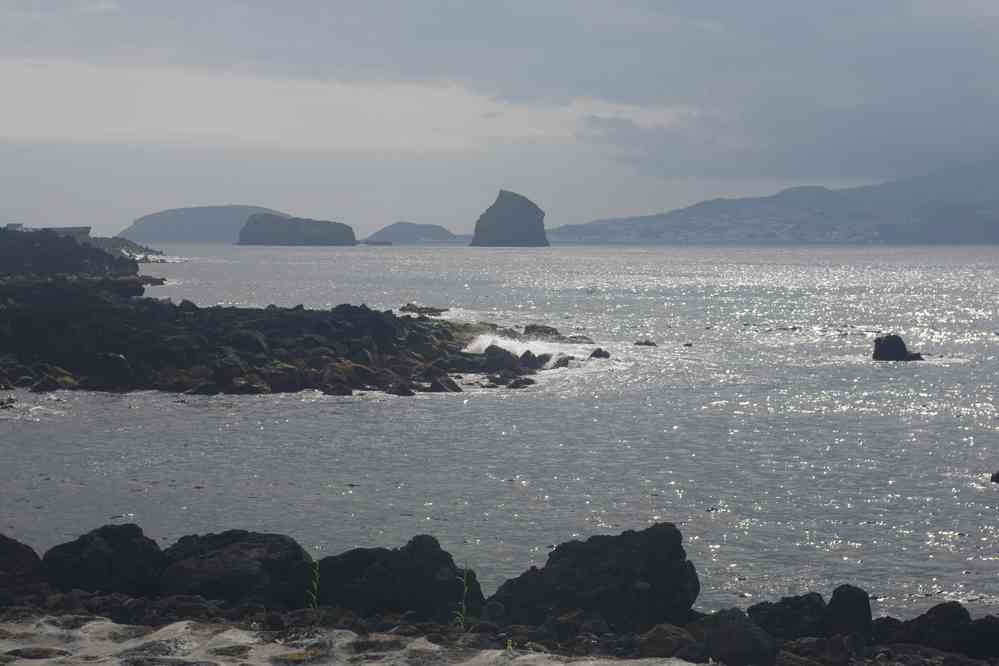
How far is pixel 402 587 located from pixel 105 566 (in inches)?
228

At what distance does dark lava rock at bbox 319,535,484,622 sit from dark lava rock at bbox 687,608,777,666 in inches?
190

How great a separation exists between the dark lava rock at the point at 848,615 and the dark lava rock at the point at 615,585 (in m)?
2.53

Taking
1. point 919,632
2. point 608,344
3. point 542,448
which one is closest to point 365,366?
point 542,448

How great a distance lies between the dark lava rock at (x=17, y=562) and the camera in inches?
862

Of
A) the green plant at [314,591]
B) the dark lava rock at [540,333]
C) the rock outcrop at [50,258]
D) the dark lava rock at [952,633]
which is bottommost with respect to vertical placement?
the dark lava rock at [952,633]

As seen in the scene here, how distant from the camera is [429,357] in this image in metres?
67.8

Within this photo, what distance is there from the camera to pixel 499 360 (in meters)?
66.4

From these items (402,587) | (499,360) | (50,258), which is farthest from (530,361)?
(50,258)

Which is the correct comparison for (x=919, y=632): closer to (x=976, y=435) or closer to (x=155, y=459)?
(x=155, y=459)

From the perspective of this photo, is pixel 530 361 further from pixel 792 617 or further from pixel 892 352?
pixel 792 617

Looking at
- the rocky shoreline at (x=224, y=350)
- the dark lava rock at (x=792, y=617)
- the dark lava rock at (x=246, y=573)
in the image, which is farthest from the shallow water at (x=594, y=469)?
the dark lava rock at (x=246, y=573)

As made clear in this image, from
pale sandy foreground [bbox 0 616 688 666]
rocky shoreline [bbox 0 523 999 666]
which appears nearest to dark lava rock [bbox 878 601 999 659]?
rocky shoreline [bbox 0 523 999 666]

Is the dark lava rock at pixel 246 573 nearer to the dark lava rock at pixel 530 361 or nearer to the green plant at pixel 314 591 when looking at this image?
the green plant at pixel 314 591

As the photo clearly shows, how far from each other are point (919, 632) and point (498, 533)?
11.6m
